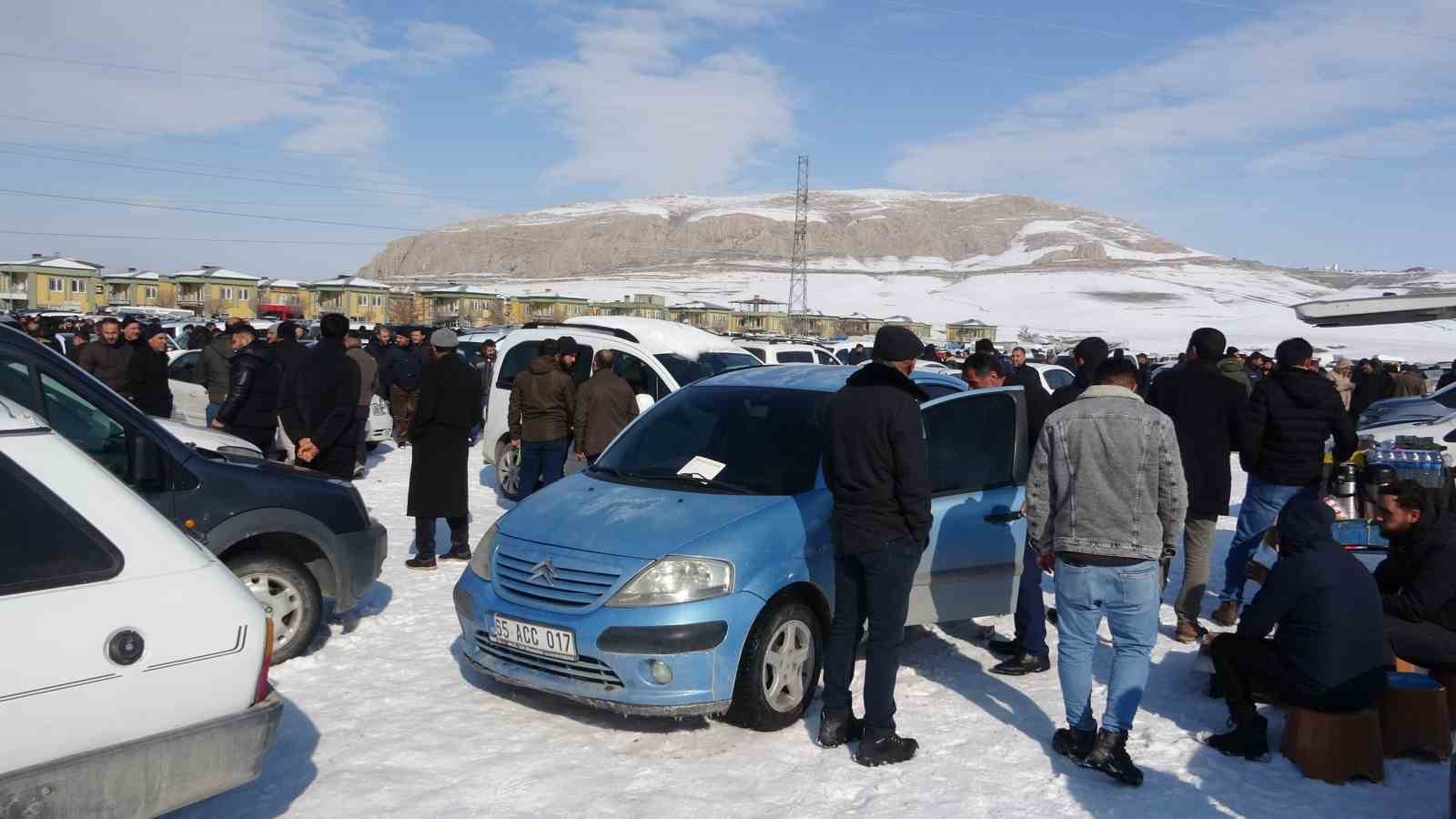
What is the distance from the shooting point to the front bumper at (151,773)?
3.01 m

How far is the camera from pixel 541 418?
9.65m

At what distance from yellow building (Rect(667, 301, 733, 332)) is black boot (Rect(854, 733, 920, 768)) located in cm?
6569

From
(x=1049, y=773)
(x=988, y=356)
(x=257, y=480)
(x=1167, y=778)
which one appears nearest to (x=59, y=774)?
(x=257, y=480)

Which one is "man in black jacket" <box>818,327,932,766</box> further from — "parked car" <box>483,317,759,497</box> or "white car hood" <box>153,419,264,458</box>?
"parked car" <box>483,317,759,497</box>

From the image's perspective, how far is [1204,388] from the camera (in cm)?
701

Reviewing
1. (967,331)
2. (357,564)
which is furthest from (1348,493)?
A: (967,331)

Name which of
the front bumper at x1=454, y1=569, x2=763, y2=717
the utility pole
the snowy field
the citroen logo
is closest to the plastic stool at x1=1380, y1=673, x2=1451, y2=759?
the snowy field

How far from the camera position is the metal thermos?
7.73 meters

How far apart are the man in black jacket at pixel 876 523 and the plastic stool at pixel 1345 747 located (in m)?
1.83

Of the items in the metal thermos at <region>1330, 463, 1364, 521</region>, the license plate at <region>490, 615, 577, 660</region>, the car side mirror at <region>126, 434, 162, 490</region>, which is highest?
the car side mirror at <region>126, 434, 162, 490</region>

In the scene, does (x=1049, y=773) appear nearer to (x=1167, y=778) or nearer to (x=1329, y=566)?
(x=1167, y=778)

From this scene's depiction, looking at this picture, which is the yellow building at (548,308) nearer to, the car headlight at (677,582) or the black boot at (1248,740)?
the car headlight at (677,582)

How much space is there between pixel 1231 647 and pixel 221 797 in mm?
4629

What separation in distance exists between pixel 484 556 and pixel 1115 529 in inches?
124
